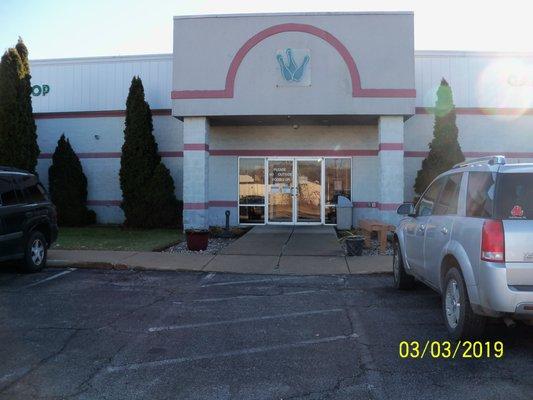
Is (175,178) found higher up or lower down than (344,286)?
higher up

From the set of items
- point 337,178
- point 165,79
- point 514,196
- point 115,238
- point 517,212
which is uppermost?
point 165,79

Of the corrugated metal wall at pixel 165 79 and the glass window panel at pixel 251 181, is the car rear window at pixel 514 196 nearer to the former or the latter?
the glass window panel at pixel 251 181

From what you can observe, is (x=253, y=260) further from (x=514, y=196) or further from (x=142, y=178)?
(x=142, y=178)

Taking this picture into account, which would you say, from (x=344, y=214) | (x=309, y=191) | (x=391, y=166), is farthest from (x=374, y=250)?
(x=309, y=191)

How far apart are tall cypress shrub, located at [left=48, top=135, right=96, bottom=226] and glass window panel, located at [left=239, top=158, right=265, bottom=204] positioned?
19.6 feet

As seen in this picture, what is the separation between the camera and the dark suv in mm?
8906

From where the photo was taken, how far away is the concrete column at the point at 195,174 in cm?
1571

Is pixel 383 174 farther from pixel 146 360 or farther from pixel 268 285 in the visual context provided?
pixel 146 360

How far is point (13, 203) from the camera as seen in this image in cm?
921

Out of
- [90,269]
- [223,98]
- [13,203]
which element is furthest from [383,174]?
[13,203]

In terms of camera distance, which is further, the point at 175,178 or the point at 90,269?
the point at 175,178

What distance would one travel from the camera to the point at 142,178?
17.9 metres

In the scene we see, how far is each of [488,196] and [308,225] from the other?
1275 centimetres

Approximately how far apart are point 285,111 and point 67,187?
28.7 feet
